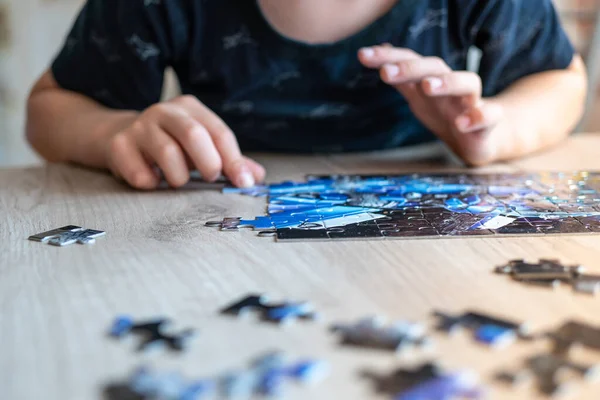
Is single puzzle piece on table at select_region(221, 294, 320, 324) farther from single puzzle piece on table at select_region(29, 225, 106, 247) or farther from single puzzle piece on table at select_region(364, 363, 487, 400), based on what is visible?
single puzzle piece on table at select_region(29, 225, 106, 247)

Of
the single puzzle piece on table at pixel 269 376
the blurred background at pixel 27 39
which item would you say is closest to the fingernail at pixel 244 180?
the single puzzle piece on table at pixel 269 376

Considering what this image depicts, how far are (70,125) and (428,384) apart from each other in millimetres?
790

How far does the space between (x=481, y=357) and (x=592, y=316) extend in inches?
4.0

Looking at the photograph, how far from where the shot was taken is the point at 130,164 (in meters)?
0.80

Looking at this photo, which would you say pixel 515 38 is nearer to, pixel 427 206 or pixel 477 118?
pixel 477 118

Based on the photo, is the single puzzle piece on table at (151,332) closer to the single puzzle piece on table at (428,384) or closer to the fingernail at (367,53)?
the single puzzle piece on table at (428,384)

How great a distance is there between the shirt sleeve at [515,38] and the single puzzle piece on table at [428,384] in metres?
0.80

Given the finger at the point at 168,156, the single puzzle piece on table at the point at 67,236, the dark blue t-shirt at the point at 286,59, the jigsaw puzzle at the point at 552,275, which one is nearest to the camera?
the jigsaw puzzle at the point at 552,275

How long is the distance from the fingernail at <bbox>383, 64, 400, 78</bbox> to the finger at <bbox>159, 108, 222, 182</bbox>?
245mm

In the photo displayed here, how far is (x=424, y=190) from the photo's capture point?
0.75 metres

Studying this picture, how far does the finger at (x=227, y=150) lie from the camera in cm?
79

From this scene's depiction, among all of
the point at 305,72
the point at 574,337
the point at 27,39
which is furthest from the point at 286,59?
the point at 27,39

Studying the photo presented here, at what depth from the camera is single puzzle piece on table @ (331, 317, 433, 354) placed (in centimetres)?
38

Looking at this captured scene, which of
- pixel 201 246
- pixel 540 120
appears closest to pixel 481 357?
pixel 201 246
